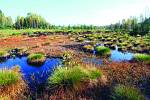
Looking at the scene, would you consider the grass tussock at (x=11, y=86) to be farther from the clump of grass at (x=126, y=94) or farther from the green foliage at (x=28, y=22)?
the green foliage at (x=28, y=22)

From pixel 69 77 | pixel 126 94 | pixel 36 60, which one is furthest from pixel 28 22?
pixel 126 94

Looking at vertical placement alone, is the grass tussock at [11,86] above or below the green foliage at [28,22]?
below

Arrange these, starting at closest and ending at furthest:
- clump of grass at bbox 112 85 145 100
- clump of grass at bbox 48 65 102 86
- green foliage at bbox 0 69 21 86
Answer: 1. clump of grass at bbox 112 85 145 100
2. clump of grass at bbox 48 65 102 86
3. green foliage at bbox 0 69 21 86

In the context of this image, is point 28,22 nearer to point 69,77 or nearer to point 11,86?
point 11,86

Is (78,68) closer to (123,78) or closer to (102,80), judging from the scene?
(102,80)

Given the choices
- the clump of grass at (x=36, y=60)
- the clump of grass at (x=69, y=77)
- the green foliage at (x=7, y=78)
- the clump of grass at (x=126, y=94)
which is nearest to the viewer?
the clump of grass at (x=126, y=94)

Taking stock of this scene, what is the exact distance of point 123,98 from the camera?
1203 cm

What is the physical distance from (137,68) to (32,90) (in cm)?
768

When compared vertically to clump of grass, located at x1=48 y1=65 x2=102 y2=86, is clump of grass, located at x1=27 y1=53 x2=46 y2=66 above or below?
below

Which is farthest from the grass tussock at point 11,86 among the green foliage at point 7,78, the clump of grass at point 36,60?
the clump of grass at point 36,60

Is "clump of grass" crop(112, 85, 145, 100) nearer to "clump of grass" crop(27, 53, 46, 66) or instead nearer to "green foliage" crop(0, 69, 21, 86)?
"green foliage" crop(0, 69, 21, 86)

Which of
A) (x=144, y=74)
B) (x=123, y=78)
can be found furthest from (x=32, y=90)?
(x=144, y=74)

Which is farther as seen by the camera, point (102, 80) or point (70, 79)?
point (102, 80)

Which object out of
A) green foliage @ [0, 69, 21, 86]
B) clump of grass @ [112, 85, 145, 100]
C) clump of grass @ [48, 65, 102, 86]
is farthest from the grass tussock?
clump of grass @ [112, 85, 145, 100]
